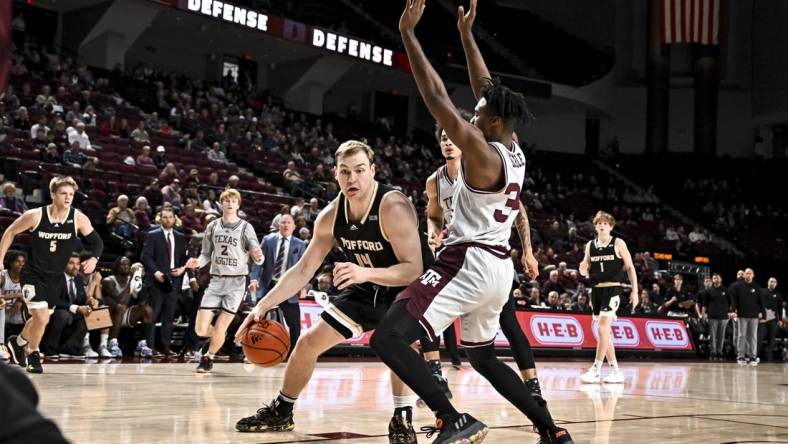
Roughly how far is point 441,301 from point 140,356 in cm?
870

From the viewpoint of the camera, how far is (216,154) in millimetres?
20828

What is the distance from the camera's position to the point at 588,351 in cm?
1677

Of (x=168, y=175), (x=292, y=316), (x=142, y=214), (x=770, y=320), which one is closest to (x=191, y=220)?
(x=142, y=214)

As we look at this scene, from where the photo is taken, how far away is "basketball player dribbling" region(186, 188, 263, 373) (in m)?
9.77

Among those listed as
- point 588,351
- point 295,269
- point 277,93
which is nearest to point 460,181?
point 295,269

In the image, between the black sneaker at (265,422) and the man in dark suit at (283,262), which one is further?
the man in dark suit at (283,262)

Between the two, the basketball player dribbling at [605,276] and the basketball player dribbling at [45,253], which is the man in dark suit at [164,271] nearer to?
the basketball player dribbling at [45,253]

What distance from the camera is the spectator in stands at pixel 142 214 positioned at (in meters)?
14.0

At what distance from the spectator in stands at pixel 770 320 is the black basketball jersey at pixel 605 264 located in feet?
35.5

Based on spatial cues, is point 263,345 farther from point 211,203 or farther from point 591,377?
point 211,203

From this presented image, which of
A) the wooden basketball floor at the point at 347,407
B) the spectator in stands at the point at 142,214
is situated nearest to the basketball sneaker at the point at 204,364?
the wooden basketball floor at the point at 347,407

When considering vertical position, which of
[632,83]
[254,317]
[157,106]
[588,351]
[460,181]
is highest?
[632,83]

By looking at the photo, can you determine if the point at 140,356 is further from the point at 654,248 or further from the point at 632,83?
the point at 632,83

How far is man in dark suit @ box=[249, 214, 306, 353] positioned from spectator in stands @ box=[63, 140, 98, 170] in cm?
546
